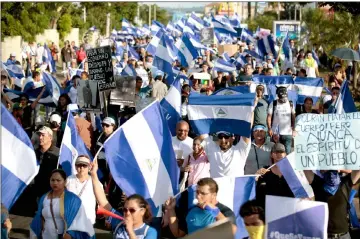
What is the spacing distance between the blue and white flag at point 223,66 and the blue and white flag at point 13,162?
1352 centimetres

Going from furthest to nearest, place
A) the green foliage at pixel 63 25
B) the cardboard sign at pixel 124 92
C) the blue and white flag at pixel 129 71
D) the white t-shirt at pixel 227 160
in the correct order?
the green foliage at pixel 63 25 < the blue and white flag at pixel 129 71 < the cardboard sign at pixel 124 92 < the white t-shirt at pixel 227 160

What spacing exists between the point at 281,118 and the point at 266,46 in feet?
50.1

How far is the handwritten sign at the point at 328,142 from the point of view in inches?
265

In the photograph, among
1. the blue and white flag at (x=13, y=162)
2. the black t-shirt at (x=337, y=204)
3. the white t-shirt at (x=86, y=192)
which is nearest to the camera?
the blue and white flag at (x=13, y=162)

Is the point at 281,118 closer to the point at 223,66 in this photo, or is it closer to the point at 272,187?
the point at 272,187

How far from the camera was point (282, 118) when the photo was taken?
11984 mm

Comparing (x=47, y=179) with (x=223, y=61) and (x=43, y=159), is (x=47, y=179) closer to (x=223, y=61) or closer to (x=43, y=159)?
(x=43, y=159)

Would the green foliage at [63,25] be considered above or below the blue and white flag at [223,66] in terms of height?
above

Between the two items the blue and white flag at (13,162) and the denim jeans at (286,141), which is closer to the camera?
the blue and white flag at (13,162)

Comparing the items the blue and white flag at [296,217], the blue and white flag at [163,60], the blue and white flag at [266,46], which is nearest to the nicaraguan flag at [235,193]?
the blue and white flag at [296,217]

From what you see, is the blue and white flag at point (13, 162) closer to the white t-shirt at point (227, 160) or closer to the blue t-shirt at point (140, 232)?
the blue t-shirt at point (140, 232)

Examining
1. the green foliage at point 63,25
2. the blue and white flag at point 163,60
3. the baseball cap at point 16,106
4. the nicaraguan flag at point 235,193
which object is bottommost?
the nicaraguan flag at point 235,193

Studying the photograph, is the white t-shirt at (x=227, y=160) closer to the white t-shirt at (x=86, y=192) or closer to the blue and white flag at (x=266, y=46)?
the white t-shirt at (x=86, y=192)

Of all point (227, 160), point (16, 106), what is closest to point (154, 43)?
point (16, 106)
